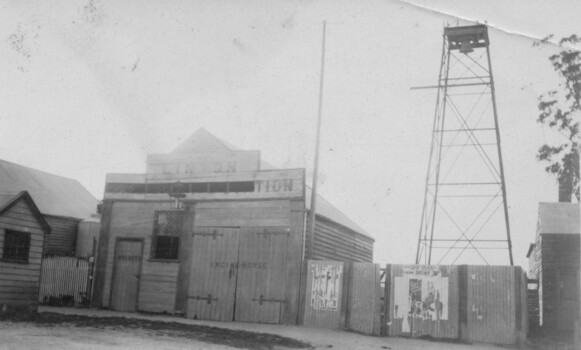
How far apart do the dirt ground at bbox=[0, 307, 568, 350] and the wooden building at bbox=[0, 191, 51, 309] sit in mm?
1383

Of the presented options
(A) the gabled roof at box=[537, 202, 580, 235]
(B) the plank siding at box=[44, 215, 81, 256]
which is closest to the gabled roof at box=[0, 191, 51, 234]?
(B) the plank siding at box=[44, 215, 81, 256]

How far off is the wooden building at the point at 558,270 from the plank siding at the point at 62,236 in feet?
90.5

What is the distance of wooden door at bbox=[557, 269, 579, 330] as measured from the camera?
25.1 meters

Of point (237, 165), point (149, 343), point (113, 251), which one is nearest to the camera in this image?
point (149, 343)

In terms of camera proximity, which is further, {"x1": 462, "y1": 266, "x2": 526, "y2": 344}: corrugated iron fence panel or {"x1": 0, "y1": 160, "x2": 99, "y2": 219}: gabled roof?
{"x1": 0, "y1": 160, "x2": 99, "y2": 219}: gabled roof

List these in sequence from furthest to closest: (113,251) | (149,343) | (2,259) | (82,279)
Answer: (82,279) → (113,251) → (2,259) → (149,343)

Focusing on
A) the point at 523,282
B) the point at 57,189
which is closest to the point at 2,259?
the point at 523,282

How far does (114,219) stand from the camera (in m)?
23.0

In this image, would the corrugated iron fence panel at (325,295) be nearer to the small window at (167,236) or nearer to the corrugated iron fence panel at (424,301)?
the corrugated iron fence panel at (424,301)

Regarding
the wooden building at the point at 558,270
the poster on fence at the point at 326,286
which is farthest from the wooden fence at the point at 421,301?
the wooden building at the point at 558,270

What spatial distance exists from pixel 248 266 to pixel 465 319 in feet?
24.6

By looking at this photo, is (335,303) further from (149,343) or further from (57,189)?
(57,189)

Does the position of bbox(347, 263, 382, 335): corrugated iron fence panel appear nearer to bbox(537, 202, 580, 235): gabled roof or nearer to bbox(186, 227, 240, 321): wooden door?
bbox(186, 227, 240, 321): wooden door

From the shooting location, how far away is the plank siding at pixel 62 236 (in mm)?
36344
